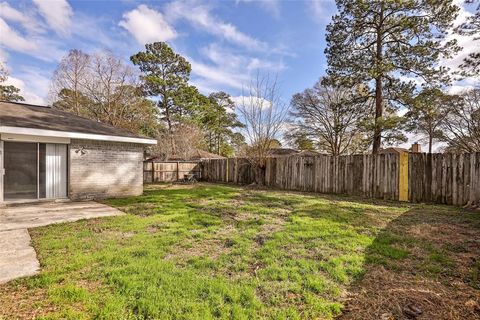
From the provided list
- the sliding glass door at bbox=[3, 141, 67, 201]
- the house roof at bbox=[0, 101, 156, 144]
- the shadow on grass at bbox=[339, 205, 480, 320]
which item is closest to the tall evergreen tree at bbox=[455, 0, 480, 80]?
the shadow on grass at bbox=[339, 205, 480, 320]

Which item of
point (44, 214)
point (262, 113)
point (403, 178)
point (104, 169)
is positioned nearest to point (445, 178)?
point (403, 178)

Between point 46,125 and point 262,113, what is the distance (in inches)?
350

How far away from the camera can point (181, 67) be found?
2447 centimetres

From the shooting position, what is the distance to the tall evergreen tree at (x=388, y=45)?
36.3 ft

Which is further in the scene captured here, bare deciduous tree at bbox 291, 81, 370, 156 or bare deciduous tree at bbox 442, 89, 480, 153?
bare deciduous tree at bbox 291, 81, 370, 156

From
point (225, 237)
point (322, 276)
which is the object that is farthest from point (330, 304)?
point (225, 237)

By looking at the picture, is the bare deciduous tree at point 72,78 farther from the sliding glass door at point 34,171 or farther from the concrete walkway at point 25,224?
the concrete walkway at point 25,224

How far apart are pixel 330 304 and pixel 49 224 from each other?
5516 mm

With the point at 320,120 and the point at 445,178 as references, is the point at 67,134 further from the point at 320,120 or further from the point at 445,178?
the point at 320,120

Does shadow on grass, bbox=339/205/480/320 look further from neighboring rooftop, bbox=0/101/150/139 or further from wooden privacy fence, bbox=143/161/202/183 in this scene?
wooden privacy fence, bbox=143/161/202/183

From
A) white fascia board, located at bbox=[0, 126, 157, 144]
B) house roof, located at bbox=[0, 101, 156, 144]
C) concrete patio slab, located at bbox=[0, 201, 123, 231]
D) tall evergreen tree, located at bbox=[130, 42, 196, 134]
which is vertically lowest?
concrete patio slab, located at bbox=[0, 201, 123, 231]

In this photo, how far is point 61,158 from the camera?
8.42 metres

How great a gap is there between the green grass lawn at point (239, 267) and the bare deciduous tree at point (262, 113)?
7.80 metres

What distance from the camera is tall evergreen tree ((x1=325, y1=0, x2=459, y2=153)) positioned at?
36.3 feet
